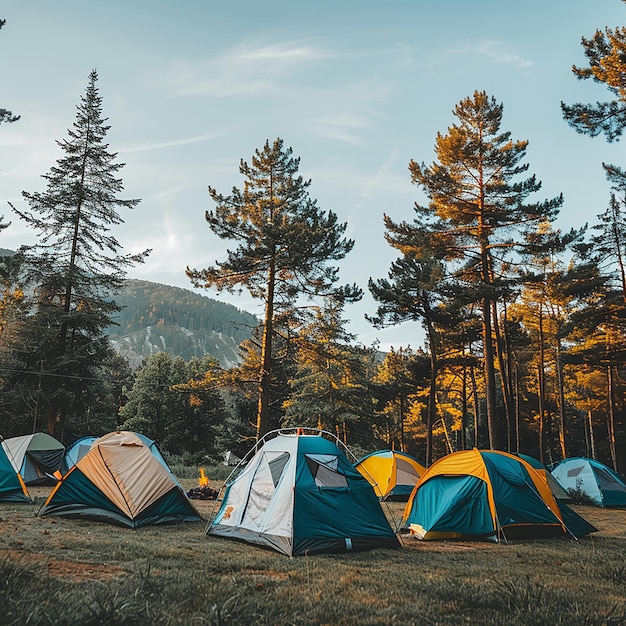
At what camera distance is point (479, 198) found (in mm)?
19125

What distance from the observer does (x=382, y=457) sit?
16859 mm

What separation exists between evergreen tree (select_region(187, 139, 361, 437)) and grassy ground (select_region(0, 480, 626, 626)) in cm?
1187

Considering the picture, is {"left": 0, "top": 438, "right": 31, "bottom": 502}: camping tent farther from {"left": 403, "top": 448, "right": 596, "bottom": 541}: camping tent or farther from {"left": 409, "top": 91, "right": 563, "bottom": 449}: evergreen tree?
{"left": 409, "top": 91, "right": 563, "bottom": 449}: evergreen tree

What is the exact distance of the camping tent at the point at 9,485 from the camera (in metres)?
11.2

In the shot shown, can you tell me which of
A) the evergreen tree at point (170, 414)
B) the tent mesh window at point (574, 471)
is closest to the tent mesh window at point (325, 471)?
the tent mesh window at point (574, 471)

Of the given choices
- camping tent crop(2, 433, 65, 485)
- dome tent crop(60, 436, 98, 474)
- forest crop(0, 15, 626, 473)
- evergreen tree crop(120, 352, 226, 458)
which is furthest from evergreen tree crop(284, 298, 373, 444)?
camping tent crop(2, 433, 65, 485)

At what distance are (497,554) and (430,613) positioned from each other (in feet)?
12.3

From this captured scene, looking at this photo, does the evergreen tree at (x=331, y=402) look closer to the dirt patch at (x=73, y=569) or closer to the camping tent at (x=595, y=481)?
the camping tent at (x=595, y=481)

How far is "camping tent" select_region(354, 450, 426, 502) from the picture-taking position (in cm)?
1580

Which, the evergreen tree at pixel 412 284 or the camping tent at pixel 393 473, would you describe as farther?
the evergreen tree at pixel 412 284

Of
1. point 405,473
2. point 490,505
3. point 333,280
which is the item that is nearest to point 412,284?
point 333,280

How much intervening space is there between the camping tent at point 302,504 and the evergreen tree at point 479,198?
1132 cm

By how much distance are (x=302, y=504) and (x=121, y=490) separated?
12.5 feet

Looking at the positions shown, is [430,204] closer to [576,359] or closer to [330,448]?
[576,359]
